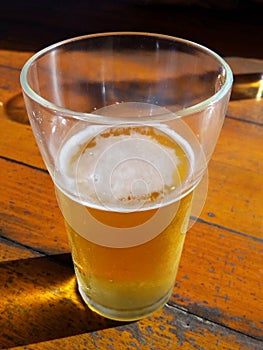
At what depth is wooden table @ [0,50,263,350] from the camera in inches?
18.2

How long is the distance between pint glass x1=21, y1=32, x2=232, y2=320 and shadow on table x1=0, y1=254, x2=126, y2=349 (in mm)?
19

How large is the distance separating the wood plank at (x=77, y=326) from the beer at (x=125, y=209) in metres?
0.02

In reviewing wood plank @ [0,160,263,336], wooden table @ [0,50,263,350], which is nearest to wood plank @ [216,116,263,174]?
wooden table @ [0,50,263,350]

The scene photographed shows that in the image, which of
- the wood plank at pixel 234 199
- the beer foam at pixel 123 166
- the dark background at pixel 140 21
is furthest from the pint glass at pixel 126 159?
the dark background at pixel 140 21

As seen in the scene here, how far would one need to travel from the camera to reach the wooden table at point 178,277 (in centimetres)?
46

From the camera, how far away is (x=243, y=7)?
133 centimetres

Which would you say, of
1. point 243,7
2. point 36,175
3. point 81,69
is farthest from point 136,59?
point 243,7

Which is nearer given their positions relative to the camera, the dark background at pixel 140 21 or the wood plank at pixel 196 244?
the wood plank at pixel 196 244

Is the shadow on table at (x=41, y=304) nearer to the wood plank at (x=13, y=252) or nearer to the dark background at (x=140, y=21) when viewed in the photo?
the wood plank at (x=13, y=252)

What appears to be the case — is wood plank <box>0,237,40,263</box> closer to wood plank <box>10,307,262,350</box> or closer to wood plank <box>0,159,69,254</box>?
wood plank <box>0,159,69,254</box>

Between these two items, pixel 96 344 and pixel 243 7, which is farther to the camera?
pixel 243 7

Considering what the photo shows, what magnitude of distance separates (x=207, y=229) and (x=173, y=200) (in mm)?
178

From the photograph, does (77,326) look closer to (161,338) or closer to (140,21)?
(161,338)

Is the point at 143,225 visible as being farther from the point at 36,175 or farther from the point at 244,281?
the point at 36,175
